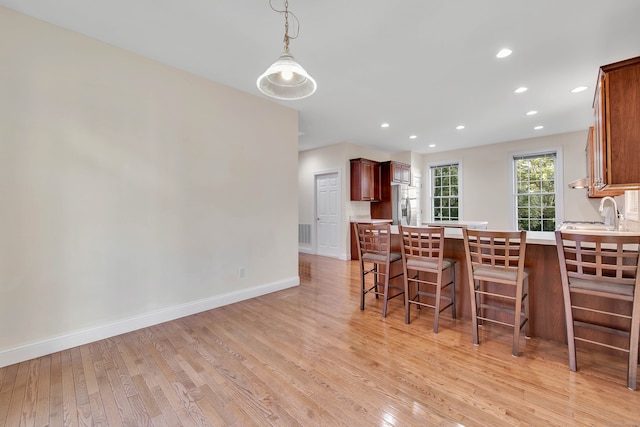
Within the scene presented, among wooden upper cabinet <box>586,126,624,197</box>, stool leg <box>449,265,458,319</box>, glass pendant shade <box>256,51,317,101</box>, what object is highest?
glass pendant shade <box>256,51,317,101</box>

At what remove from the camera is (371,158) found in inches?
271

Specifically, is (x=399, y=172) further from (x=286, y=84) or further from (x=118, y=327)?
(x=118, y=327)

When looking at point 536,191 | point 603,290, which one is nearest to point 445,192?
point 536,191

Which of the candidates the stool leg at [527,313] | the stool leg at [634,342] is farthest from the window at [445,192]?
the stool leg at [634,342]

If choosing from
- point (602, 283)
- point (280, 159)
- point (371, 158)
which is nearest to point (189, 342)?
point (280, 159)

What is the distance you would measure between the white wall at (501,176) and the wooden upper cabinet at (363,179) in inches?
82.8

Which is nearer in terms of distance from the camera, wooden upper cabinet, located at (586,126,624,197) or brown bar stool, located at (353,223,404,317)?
wooden upper cabinet, located at (586,126,624,197)

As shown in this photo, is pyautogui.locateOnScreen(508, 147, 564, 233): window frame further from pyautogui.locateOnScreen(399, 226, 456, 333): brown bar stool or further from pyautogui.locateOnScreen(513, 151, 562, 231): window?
pyautogui.locateOnScreen(399, 226, 456, 333): brown bar stool

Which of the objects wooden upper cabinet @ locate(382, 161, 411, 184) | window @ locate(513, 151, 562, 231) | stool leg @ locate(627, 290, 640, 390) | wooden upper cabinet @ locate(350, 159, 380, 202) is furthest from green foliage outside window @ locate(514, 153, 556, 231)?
stool leg @ locate(627, 290, 640, 390)

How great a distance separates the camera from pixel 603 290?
1.86m

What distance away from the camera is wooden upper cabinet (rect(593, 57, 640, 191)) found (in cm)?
208

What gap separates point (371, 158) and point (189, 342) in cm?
570

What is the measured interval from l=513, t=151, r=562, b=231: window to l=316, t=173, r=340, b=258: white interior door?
4091mm

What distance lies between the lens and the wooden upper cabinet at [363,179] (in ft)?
20.1
